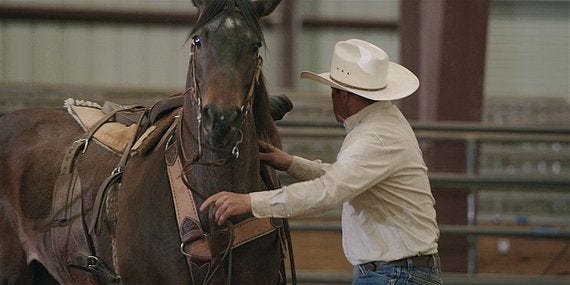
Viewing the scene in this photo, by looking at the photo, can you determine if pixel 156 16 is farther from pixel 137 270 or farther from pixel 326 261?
pixel 137 270

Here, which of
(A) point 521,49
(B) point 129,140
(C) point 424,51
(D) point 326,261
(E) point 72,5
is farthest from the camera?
(A) point 521,49

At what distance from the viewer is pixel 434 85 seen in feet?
24.0

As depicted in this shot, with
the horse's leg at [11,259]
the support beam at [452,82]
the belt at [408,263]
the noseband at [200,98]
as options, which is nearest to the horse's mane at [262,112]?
the noseband at [200,98]

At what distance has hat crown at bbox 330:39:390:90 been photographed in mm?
3707

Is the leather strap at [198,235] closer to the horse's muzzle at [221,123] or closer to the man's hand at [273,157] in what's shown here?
the man's hand at [273,157]

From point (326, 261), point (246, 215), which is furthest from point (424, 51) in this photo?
point (246, 215)

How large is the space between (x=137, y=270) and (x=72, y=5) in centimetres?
1092

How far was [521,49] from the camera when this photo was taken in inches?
669

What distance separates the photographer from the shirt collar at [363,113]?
374cm

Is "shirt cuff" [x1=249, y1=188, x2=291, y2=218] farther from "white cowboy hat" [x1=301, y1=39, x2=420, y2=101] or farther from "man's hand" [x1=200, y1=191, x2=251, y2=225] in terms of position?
"white cowboy hat" [x1=301, y1=39, x2=420, y2=101]

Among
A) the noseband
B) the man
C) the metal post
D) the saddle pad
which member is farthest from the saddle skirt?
the metal post

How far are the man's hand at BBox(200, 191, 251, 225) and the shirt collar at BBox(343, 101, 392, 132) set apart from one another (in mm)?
554

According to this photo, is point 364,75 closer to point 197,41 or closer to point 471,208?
point 197,41

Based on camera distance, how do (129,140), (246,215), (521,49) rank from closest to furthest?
(246,215) → (129,140) → (521,49)
